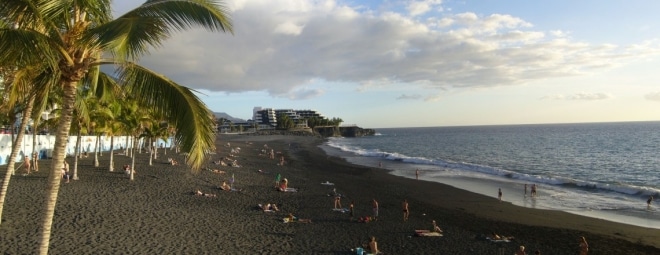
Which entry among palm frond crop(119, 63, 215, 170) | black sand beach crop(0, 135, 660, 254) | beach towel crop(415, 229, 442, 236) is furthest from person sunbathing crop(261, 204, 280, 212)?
palm frond crop(119, 63, 215, 170)

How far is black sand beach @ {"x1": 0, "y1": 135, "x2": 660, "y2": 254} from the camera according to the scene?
1349 centimetres

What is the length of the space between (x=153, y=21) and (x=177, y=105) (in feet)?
3.77

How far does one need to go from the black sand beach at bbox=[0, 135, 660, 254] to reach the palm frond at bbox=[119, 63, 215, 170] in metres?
8.10

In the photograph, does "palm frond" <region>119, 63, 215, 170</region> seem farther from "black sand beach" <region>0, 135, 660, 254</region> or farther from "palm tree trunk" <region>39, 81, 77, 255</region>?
"black sand beach" <region>0, 135, 660, 254</region>

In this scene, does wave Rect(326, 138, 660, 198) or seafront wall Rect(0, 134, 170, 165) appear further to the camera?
wave Rect(326, 138, 660, 198)

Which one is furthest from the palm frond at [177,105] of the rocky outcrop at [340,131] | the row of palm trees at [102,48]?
the rocky outcrop at [340,131]

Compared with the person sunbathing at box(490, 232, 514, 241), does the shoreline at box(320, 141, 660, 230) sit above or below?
below

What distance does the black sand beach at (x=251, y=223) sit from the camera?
1349 centimetres

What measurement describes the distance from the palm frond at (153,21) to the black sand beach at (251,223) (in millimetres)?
8788

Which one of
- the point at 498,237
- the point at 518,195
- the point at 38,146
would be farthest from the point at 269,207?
the point at 38,146

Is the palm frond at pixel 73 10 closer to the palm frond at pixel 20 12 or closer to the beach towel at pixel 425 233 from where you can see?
the palm frond at pixel 20 12

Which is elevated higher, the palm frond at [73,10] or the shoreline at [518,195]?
the palm frond at [73,10]

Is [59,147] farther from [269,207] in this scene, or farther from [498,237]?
[498,237]

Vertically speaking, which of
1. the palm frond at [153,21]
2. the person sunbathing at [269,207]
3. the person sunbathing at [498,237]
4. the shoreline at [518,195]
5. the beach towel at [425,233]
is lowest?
the shoreline at [518,195]
